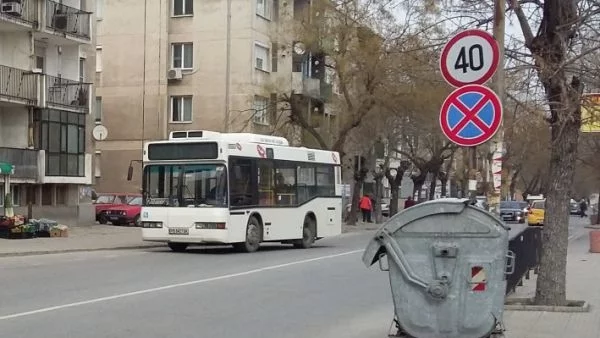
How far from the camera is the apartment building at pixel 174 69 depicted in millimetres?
46250

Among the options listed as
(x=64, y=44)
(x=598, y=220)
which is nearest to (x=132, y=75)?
(x=64, y=44)

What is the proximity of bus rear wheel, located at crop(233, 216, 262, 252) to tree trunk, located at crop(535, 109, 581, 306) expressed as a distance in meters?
11.6

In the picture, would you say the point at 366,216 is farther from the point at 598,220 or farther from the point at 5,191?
the point at 5,191

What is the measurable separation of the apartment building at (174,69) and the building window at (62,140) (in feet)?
39.8

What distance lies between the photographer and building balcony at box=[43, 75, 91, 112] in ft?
106

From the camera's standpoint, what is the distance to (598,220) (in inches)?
2034

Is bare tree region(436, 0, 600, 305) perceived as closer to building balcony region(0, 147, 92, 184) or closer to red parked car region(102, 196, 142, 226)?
building balcony region(0, 147, 92, 184)

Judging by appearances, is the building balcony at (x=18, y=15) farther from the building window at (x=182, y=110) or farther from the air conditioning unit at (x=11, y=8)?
the building window at (x=182, y=110)

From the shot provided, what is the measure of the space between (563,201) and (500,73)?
221 cm

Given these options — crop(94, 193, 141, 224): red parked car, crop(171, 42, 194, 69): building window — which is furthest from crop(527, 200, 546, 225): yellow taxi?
crop(94, 193, 141, 224): red parked car

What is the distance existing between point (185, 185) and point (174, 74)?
26.0 meters

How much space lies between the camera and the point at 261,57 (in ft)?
156

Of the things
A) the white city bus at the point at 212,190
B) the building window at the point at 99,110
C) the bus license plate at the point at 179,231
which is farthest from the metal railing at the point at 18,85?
the building window at the point at 99,110

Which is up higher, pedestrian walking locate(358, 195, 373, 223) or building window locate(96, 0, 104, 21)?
building window locate(96, 0, 104, 21)
